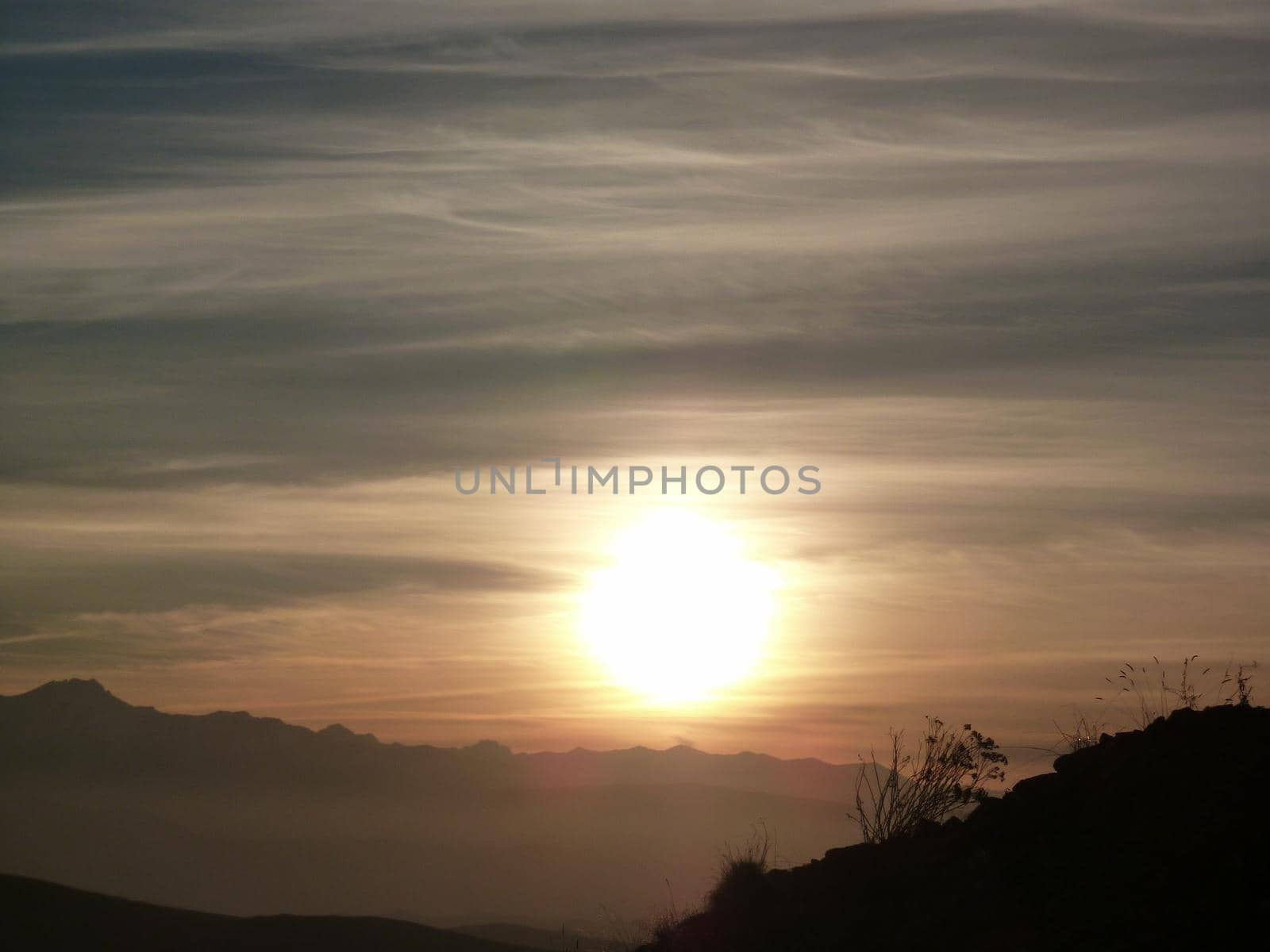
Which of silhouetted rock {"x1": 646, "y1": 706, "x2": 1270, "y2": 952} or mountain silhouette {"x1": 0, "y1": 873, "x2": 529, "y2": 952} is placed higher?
silhouetted rock {"x1": 646, "y1": 706, "x2": 1270, "y2": 952}

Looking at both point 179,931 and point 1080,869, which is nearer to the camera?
point 1080,869

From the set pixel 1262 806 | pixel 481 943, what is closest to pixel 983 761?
pixel 1262 806

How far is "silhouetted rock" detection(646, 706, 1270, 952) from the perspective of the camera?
42.9ft

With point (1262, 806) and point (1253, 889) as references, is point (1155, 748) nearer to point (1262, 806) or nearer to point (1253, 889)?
point (1262, 806)

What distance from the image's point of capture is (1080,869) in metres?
14.2

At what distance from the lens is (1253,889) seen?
12812mm

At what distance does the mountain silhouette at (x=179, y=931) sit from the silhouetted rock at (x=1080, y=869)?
19506mm

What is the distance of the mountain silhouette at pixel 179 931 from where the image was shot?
119 feet

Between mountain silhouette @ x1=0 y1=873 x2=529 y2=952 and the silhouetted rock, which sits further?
mountain silhouette @ x1=0 y1=873 x2=529 y2=952

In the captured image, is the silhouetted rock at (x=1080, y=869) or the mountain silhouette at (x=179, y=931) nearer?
the silhouetted rock at (x=1080, y=869)

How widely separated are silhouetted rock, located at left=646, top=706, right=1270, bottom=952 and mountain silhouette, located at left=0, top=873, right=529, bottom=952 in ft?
64.0

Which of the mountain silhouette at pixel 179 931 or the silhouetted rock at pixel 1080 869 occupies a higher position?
the silhouetted rock at pixel 1080 869

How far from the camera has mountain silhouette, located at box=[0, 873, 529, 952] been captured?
119ft

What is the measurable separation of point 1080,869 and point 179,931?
101 feet
